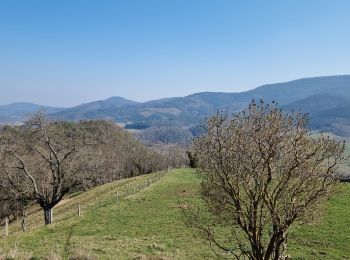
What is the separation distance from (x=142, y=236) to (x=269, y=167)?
61.7ft

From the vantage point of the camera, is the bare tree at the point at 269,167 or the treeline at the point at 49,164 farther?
the treeline at the point at 49,164

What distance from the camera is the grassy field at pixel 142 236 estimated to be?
23.3 m

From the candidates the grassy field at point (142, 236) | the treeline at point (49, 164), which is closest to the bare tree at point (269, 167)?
the grassy field at point (142, 236)

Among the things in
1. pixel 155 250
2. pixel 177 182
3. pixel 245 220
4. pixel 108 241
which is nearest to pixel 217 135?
pixel 245 220

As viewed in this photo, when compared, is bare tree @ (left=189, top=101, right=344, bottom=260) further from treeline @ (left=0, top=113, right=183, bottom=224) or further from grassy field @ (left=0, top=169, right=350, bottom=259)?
treeline @ (left=0, top=113, right=183, bottom=224)

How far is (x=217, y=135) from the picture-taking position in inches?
537

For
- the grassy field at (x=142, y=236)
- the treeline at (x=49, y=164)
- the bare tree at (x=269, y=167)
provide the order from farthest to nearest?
1. the treeline at (x=49, y=164)
2. the grassy field at (x=142, y=236)
3. the bare tree at (x=269, y=167)

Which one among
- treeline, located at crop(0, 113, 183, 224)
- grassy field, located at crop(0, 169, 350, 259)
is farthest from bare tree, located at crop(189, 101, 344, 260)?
treeline, located at crop(0, 113, 183, 224)

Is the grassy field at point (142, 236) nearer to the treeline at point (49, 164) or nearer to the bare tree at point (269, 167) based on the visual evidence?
the bare tree at point (269, 167)

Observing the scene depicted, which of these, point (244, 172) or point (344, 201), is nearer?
point (244, 172)

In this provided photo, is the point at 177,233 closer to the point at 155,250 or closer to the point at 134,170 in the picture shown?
the point at 155,250

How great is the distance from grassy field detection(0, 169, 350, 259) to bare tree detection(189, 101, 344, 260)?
303 centimetres

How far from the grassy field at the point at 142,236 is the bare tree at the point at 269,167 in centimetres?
303

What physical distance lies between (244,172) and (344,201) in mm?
32294
